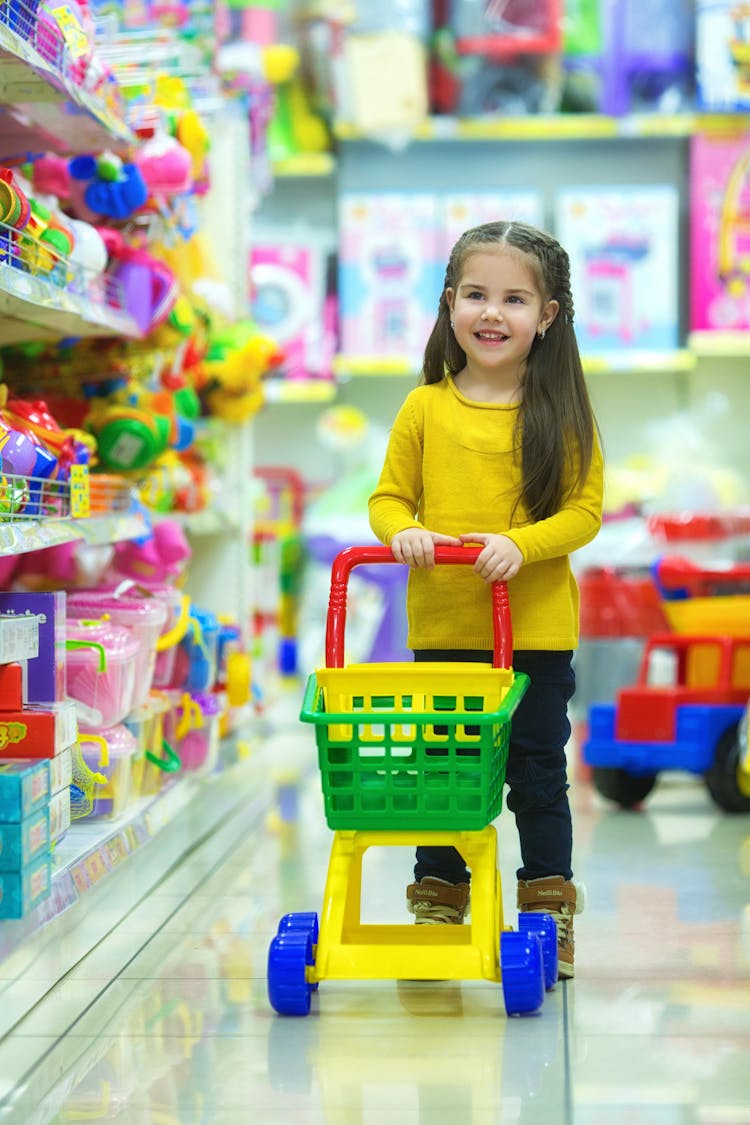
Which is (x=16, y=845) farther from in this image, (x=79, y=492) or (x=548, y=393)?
(x=548, y=393)

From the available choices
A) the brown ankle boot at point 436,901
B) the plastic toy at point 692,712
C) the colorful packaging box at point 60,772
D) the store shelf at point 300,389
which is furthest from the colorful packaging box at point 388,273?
the colorful packaging box at point 60,772

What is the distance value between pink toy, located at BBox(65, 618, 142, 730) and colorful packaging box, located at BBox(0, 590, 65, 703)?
0.77 feet

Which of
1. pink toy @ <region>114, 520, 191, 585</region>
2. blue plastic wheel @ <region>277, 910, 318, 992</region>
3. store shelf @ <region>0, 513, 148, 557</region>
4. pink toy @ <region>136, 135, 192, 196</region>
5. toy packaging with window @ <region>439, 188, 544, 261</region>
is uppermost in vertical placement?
toy packaging with window @ <region>439, 188, 544, 261</region>

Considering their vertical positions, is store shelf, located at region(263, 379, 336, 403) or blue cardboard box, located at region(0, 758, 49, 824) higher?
store shelf, located at region(263, 379, 336, 403)

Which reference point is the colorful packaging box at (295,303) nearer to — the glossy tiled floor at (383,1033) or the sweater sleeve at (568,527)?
the glossy tiled floor at (383,1033)

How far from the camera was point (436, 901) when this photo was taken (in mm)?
2213

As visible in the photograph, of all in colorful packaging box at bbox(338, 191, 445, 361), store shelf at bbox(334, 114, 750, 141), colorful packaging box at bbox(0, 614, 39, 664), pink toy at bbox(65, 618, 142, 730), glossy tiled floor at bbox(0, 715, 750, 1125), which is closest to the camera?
glossy tiled floor at bbox(0, 715, 750, 1125)

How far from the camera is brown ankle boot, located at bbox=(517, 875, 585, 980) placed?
84.1 inches

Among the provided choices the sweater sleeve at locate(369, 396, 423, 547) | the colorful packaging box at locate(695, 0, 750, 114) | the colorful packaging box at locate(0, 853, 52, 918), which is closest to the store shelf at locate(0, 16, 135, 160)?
the sweater sleeve at locate(369, 396, 423, 547)

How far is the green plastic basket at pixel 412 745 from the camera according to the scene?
186 cm

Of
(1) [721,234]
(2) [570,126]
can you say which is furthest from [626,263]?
(2) [570,126]

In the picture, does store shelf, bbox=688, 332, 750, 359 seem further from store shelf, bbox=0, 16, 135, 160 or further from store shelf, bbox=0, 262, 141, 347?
store shelf, bbox=0, 16, 135, 160

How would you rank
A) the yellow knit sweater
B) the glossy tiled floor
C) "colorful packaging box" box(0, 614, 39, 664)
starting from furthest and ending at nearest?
the yellow knit sweater < "colorful packaging box" box(0, 614, 39, 664) < the glossy tiled floor

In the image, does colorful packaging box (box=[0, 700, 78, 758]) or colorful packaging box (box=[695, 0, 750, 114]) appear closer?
colorful packaging box (box=[0, 700, 78, 758])
